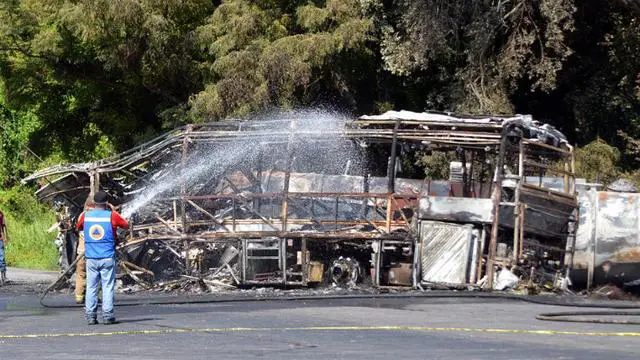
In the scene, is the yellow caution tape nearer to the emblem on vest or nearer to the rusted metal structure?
the emblem on vest

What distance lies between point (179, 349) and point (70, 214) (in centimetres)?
1166

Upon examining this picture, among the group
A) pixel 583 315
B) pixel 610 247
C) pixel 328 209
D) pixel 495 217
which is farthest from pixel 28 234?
pixel 583 315

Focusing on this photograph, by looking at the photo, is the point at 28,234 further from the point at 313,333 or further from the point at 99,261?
the point at 313,333

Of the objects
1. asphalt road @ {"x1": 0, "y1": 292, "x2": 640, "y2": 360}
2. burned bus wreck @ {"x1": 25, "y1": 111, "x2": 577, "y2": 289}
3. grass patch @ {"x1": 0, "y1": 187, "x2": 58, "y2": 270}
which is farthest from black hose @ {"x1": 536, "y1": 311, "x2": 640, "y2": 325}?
grass patch @ {"x1": 0, "y1": 187, "x2": 58, "y2": 270}

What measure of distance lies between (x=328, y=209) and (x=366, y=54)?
8530mm

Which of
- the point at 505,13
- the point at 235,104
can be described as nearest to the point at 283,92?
the point at 235,104

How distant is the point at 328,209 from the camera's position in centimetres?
2061

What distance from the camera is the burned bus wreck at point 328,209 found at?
19719 mm

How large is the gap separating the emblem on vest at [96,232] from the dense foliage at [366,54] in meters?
13.2

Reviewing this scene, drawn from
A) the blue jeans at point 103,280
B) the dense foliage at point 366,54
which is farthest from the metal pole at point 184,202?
the blue jeans at point 103,280

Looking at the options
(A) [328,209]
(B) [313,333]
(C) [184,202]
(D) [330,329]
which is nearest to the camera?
(B) [313,333]

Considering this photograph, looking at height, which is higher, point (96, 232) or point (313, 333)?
point (96, 232)

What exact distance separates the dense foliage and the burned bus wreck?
5393 millimetres

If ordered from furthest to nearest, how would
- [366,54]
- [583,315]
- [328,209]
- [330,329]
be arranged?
1. [366,54]
2. [328,209]
3. [583,315]
4. [330,329]
